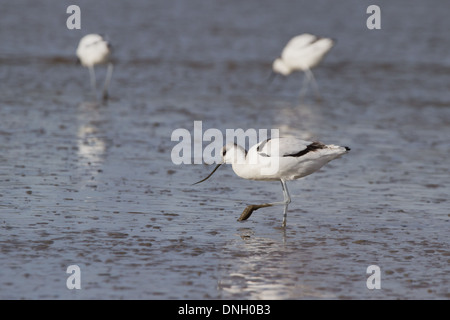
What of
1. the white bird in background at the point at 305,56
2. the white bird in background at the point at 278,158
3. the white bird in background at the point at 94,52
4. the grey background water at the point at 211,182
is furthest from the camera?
the white bird in background at the point at 305,56

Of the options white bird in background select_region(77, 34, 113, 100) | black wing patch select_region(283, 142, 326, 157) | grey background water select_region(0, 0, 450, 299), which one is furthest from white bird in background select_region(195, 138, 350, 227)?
white bird in background select_region(77, 34, 113, 100)

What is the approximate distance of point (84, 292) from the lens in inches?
218

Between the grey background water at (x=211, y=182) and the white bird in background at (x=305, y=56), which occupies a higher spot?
the white bird in background at (x=305, y=56)

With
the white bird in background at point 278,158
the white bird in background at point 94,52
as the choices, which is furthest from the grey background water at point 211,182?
the white bird in background at point 94,52

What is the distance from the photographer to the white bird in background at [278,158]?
764 cm

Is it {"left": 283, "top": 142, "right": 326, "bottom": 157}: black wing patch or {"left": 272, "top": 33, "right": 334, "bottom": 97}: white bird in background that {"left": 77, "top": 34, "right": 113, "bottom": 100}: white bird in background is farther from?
{"left": 283, "top": 142, "right": 326, "bottom": 157}: black wing patch

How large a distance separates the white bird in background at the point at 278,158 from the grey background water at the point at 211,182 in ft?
1.47

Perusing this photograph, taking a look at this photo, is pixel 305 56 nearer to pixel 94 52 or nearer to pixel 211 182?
pixel 94 52

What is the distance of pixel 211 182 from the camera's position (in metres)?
9.37

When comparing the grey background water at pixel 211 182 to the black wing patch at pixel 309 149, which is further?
the black wing patch at pixel 309 149

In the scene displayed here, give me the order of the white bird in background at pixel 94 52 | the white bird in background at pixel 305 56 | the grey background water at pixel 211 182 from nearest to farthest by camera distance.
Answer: the grey background water at pixel 211 182 → the white bird in background at pixel 94 52 → the white bird in background at pixel 305 56

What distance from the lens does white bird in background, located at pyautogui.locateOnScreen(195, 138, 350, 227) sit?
A: 7645 millimetres

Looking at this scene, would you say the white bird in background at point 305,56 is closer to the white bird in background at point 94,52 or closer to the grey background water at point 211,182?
the grey background water at point 211,182

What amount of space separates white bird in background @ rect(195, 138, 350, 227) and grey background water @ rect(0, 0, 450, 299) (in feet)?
1.47
